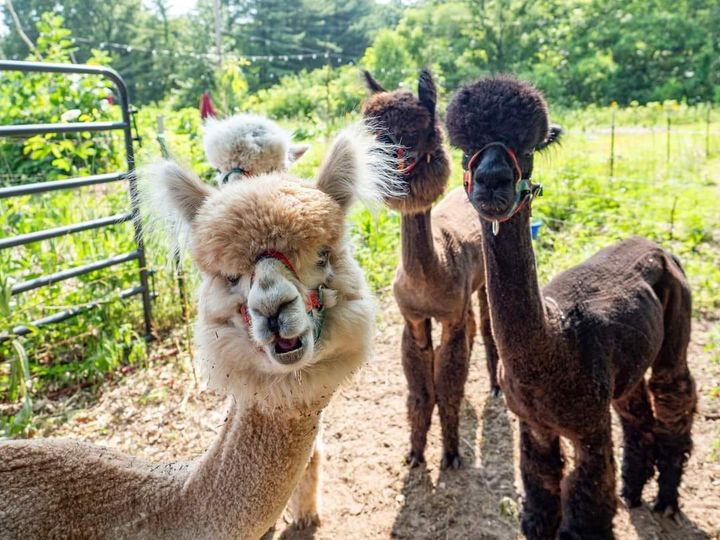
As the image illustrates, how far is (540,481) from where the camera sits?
8.29 ft

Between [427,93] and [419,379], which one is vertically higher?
[427,93]

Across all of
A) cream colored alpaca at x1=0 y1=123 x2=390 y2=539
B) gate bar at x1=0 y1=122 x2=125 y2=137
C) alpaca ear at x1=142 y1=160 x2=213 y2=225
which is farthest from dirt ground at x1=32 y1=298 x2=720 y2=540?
alpaca ear at x1=142 y1=160 x2=213 y2=225

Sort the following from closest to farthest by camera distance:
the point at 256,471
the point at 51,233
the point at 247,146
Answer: the point at 256,471 → the point at 247,146 → the point at 51,233

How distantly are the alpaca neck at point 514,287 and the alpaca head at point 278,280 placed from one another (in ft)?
2.71

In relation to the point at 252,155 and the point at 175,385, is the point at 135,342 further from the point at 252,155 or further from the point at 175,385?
the point at 252,155

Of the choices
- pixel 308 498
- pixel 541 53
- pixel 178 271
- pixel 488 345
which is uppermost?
pixel 541 53

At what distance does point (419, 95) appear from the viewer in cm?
338

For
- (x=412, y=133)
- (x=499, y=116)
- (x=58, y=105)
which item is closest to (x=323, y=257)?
(x=499, y=116)

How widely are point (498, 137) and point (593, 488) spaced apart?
5.18 feet

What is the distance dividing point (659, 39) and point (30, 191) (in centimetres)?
2808

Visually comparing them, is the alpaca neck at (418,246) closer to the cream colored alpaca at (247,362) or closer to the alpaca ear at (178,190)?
the cream colored alpaca at (247,362)

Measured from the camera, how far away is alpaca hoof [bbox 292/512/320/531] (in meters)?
3.02

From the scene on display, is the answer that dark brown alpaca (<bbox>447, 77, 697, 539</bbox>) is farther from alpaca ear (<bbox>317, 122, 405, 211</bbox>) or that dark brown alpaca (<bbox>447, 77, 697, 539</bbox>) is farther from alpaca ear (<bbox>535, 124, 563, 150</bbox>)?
alpaca ear (<bbox>317, 122, 405, 211</bbox>)

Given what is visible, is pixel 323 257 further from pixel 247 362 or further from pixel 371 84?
pixel 371 84
